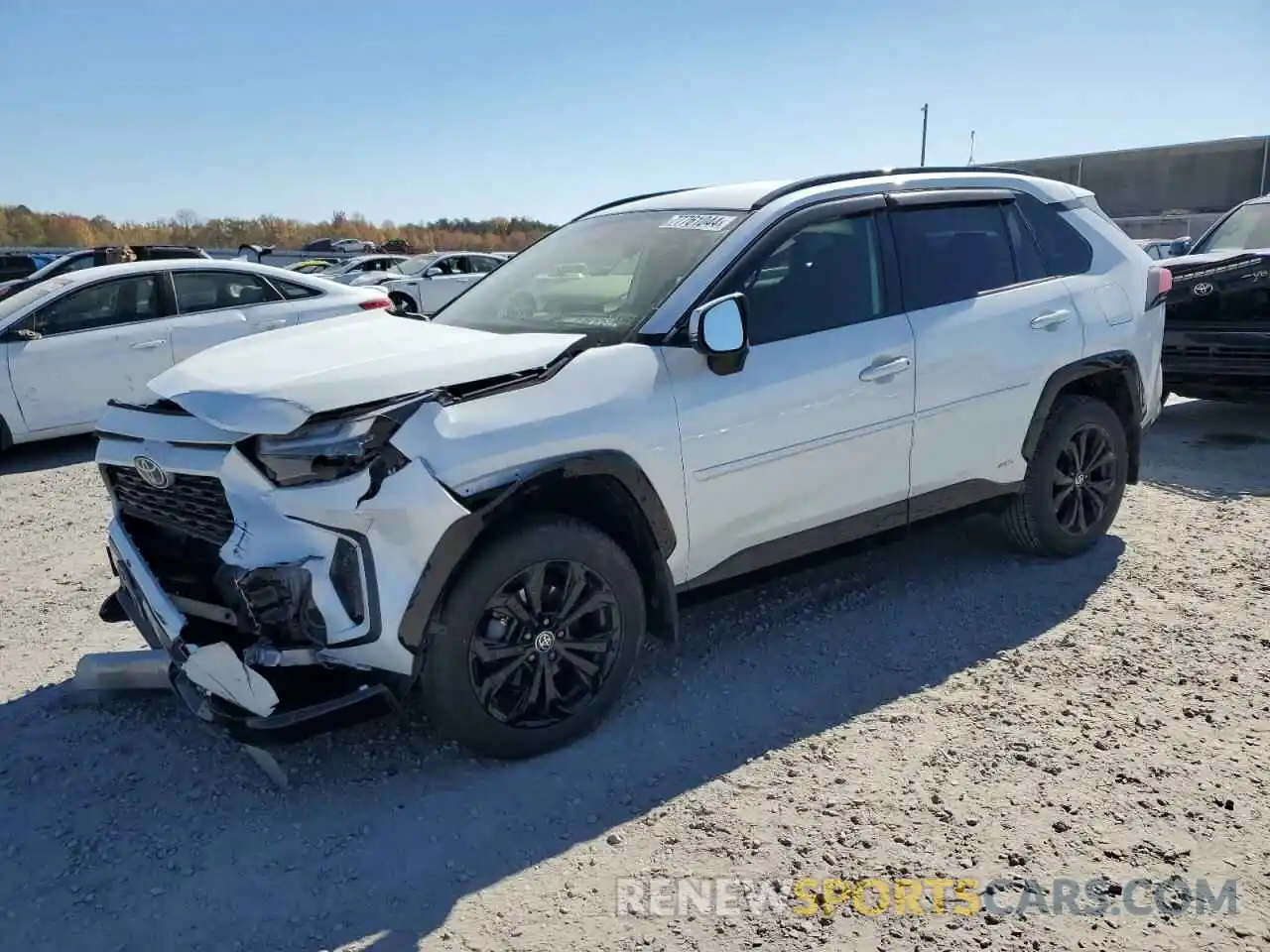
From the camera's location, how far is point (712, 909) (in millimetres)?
2596

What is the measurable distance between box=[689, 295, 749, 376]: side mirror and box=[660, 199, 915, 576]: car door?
10 centimetres

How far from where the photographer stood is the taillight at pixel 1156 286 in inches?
198

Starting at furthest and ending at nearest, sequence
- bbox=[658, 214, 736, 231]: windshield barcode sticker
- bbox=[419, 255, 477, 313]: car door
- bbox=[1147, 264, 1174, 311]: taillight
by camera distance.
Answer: bbox=[419, 255, 477, 313]: car door, bbox=[1147, 264, 1174, 311]: taillight, bbox=[658, 214, 736, 231]: windshield barcode sticker

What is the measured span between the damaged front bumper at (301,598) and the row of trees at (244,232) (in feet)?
118

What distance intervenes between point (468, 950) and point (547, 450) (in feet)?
4.73

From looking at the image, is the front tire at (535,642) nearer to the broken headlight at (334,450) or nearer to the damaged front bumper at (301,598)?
the damaged front bumper at (301,598)

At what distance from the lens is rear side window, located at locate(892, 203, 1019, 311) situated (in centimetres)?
423

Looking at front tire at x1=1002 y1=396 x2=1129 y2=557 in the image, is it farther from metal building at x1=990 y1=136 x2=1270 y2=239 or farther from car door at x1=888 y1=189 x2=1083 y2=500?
metal building at x1=990 y1=136 x2=1270 y2=239

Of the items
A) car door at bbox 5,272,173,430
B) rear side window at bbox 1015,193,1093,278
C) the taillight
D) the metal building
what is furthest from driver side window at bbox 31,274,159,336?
the metal building

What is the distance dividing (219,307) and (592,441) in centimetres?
665


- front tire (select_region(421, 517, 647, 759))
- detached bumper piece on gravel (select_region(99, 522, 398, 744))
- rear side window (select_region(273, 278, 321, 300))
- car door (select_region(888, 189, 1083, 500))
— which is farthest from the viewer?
rear side window (select_region(273, 278, 321, 300))

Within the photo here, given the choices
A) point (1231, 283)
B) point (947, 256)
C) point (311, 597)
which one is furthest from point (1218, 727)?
point (1231, 283)

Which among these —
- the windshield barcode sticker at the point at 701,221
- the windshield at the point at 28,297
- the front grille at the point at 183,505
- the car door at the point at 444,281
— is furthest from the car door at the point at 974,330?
the car door at the point at 444,281

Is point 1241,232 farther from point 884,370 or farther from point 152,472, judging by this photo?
point 152,472
